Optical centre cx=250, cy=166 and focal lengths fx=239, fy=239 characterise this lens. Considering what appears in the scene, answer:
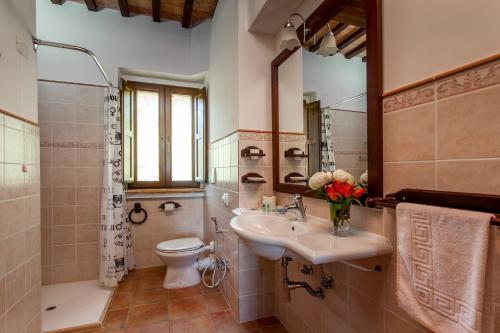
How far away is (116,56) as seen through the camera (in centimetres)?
265

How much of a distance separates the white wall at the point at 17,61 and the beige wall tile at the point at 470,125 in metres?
1.98

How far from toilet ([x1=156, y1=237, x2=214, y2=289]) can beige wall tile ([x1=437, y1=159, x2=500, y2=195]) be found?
2031 millimetres

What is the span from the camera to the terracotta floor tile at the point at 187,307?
1.92 metres

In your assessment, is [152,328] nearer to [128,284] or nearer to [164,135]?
[128,284]

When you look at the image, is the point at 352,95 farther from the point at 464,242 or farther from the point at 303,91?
the point at 464,242

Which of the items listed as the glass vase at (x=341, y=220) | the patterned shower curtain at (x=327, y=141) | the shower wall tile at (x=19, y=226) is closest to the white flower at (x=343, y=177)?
the glass vase at (x=341, y=220)

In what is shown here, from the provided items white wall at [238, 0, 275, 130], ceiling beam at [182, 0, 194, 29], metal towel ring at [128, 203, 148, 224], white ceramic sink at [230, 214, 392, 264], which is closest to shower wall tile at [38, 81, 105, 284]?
metal towel ring at [128, 203, 148, 224]

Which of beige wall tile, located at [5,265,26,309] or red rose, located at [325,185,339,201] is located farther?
beige wall tile, located at [5,265,26,309]

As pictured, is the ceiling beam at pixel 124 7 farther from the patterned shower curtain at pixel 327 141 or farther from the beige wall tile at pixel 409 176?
the beige wall tile at pixel 409 176

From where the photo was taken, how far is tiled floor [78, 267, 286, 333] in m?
1.75

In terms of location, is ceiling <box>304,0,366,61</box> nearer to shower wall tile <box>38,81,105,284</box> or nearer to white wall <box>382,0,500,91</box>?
white wall <box>382,0,500,91</box>

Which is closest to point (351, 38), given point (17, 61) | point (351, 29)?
point (351, 29)

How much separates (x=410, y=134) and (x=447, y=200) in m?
0.27

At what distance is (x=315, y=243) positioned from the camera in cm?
99
